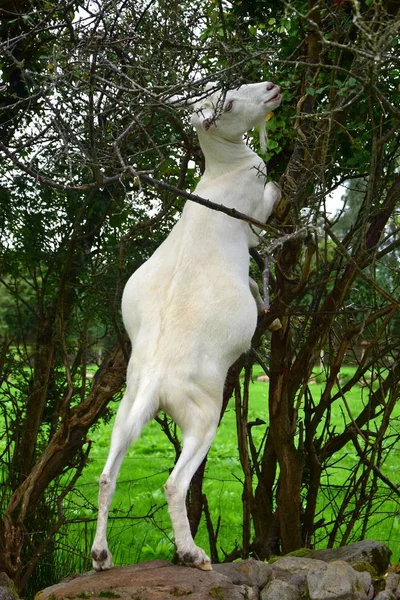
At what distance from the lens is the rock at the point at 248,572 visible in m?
4.17

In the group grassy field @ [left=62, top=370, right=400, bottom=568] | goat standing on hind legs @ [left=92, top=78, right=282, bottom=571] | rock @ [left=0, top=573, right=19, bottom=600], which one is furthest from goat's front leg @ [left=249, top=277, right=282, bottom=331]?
rock @ [left=0, top=573, right=19, bottom=600]

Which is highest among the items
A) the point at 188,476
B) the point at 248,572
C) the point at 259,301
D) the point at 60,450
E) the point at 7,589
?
the point at 259,301

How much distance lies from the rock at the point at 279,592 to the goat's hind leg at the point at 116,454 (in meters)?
0.78

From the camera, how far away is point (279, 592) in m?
4.05

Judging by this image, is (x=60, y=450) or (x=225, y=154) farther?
(x=60, y=450)

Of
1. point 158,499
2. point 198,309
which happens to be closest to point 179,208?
point 198,309

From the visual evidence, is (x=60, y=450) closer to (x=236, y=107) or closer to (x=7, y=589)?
(x=7, y=589)

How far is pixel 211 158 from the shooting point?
15.5 feet

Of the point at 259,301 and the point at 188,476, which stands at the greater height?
the point at 259,301

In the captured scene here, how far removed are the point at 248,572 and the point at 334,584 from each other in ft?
1.42

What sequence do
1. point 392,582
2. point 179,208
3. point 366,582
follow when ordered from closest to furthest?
point 366,582, point 392,582, point 179,208

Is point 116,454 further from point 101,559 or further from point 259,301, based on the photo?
point 259,301

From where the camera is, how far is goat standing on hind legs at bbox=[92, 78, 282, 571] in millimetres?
3990

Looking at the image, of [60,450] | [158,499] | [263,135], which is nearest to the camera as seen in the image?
[263,135]
